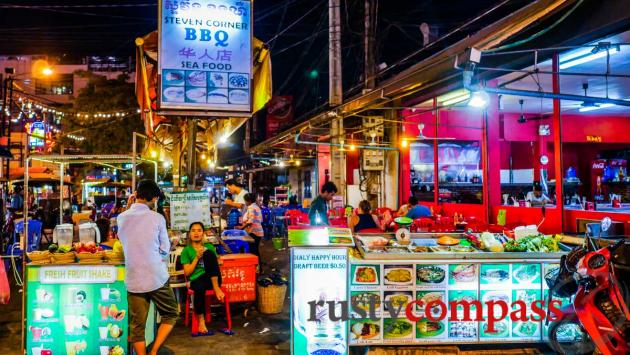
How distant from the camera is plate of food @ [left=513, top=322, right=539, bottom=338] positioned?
512 centimetres

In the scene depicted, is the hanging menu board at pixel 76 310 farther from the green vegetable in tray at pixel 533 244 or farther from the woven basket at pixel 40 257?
the green vegetable in tray at pixel 533 244

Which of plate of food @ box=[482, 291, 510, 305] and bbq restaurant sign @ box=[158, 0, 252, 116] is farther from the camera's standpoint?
bbq restaurant sign @ box=[158, 0, 252, 116]

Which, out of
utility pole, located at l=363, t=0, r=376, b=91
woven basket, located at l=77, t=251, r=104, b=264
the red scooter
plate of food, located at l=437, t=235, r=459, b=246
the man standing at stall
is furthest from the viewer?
utility pole, located at l=363, t=0, r=376, b=91

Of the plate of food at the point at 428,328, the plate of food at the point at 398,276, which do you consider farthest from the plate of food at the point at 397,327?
the plate of food at the point at 398,276

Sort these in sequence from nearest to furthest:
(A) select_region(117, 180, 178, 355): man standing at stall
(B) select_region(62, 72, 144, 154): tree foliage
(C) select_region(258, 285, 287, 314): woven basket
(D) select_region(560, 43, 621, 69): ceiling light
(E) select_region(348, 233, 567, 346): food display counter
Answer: (A) select_region(117, 180, 178, 355): man standing at stall → (E) select_region(348, 233, 567, 346): food display counter → (C) select_region(258, 285, 287, 314): woven basket → (D) select_region(560, 43, 621, 69): ceiling light → (B) select_region(62, 72, 144, 154): tree foliage

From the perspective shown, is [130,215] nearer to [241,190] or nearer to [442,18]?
[241,190]

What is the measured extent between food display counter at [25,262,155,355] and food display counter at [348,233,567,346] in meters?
2.73

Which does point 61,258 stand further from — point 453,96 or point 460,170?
point 460,170

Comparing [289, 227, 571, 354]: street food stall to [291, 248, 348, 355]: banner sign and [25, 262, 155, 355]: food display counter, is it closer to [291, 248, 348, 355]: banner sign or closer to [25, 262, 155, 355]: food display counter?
[291, 248, 348, 355]: banner sign

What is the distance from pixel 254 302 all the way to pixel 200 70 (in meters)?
4.00

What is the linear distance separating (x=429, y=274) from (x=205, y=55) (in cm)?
421

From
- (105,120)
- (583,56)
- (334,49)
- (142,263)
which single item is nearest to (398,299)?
(142,263)

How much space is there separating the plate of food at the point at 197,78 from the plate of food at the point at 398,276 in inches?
143

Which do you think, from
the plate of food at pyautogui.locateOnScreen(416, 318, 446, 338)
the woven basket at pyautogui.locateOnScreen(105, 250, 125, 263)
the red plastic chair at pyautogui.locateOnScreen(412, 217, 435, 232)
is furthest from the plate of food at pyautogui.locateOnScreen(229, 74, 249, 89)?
the red plastic chair at pyautogui.locateOnScreen(412, 217, 435, 232)
